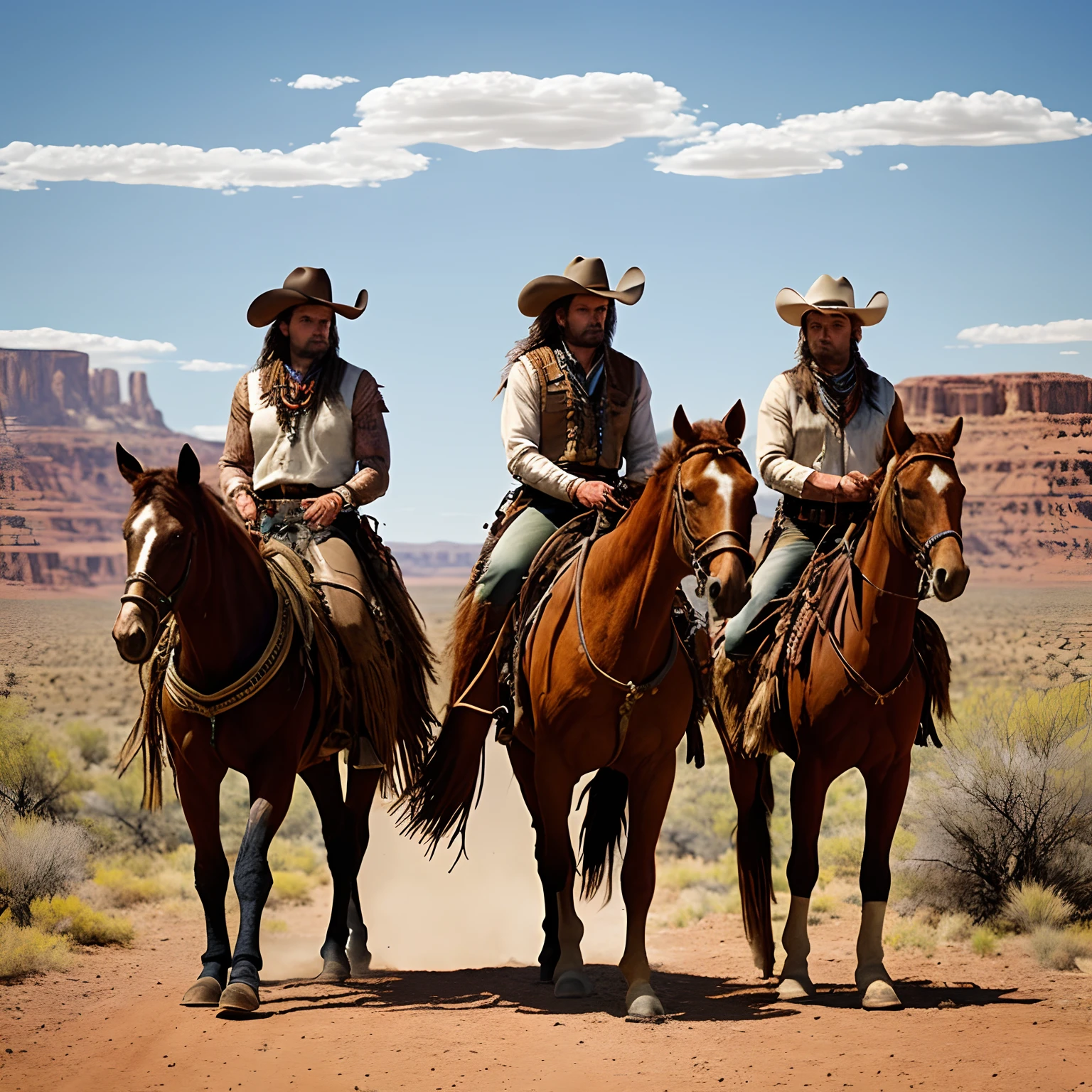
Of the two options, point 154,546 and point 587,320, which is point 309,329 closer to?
point 587,320

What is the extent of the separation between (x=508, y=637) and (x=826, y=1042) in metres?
2.61

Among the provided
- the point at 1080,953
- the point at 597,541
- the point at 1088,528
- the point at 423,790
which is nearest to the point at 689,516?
the point at 597,541

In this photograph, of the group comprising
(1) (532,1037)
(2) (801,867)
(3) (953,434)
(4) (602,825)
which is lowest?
(1) (532,1037)

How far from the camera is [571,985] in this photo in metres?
7.20

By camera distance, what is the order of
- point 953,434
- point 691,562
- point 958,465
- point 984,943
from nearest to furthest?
1. point 691,562
2. point 953,434
3. point 984,943
4. point 958,465

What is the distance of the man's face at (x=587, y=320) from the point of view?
25.2 feet

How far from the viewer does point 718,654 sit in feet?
25.9

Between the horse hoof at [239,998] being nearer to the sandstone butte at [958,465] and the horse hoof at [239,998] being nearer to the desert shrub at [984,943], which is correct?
the desert shrub at [984,943]

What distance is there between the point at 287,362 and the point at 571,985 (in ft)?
13.0

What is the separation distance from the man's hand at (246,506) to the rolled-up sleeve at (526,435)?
1.52 m

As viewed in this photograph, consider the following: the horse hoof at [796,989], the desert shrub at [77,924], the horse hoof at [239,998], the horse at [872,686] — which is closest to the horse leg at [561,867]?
the horse hoof at [796,989]

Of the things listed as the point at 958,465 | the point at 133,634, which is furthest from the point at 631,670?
the point at 958,465

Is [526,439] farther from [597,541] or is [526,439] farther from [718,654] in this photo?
[718,654]

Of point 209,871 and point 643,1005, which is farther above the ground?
point 209,871
